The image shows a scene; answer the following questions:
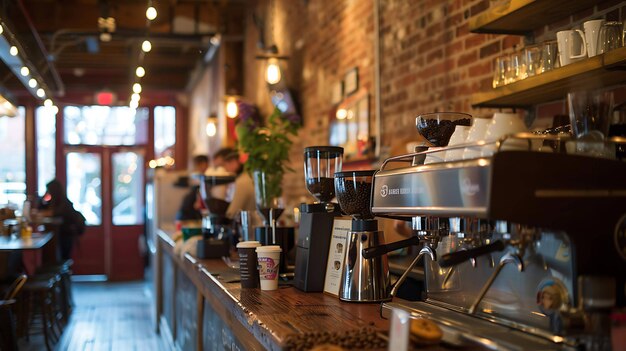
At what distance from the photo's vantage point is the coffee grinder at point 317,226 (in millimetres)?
2525

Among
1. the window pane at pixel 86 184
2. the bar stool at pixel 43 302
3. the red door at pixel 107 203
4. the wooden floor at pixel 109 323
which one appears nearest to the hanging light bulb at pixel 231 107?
the wooden floor at pixel 109 323

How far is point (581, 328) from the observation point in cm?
151

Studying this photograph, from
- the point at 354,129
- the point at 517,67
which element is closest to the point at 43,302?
the point at 354,129

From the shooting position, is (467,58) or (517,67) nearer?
(517,67)

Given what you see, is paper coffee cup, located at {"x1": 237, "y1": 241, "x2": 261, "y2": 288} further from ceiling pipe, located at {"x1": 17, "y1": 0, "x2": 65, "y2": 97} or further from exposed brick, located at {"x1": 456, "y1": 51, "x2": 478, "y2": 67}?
ceiling pipe, located at {"x1": 17, "y1": 0, "x2": 65, "y2": 97}

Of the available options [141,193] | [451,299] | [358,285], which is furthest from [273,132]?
[141,193]

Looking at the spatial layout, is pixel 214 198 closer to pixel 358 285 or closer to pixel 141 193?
pixel 358 285

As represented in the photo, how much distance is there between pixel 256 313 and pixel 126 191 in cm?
1218

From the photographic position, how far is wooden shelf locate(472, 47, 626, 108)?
2.29 metres

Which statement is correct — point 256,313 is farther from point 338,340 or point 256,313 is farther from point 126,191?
point 126,191

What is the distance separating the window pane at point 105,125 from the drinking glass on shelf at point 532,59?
1184cm

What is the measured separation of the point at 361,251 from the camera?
7.30 feet

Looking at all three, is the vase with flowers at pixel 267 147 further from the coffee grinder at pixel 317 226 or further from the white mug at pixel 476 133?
the white mug at pixel 476 133

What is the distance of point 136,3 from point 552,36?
24.6 feet
